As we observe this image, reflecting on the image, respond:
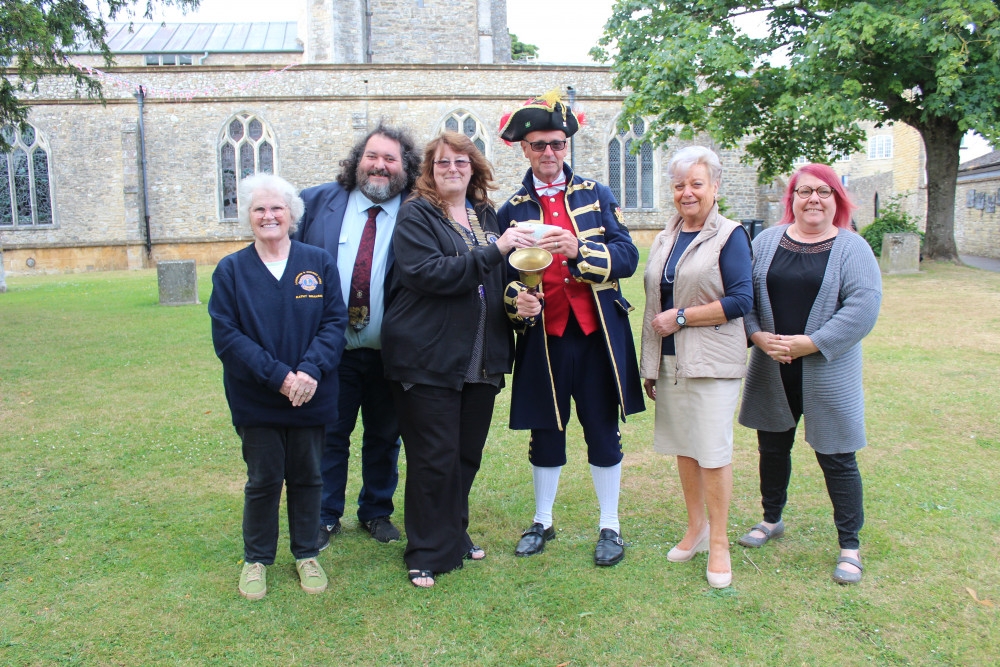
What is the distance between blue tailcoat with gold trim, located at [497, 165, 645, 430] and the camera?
3.37 meters

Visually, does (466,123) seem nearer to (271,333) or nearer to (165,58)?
(165,58)

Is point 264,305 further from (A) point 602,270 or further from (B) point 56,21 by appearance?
(B) point 56,21

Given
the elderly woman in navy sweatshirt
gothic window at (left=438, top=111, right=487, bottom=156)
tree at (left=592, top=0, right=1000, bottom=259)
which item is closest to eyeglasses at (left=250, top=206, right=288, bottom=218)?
the elderly woman in navy sweatshirt

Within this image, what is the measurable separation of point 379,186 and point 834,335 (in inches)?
→ 86.8

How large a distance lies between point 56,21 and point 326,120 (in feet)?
52.5

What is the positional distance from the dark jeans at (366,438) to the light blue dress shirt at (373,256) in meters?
0.10

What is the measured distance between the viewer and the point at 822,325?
327cm

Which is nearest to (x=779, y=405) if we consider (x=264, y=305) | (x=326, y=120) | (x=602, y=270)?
(x=602, y=270)

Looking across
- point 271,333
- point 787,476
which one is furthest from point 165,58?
point 787,476

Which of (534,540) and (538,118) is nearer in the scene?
(538,118)

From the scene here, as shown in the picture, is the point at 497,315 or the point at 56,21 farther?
the point at 56,21

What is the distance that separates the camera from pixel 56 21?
10.4 meters

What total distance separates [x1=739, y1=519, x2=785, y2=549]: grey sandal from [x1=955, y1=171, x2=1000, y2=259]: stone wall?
22.9m

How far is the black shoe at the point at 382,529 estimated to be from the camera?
3.78 m
